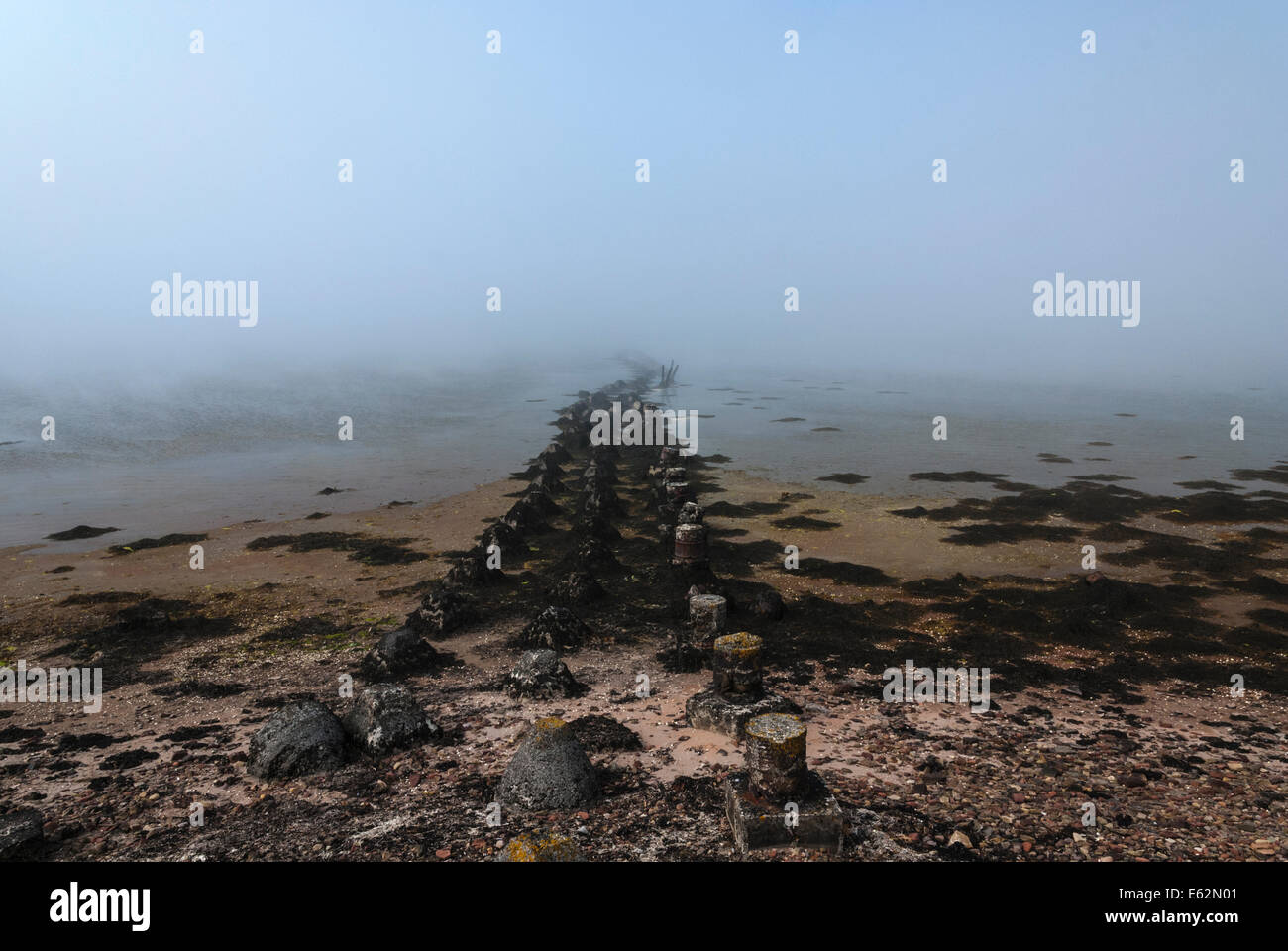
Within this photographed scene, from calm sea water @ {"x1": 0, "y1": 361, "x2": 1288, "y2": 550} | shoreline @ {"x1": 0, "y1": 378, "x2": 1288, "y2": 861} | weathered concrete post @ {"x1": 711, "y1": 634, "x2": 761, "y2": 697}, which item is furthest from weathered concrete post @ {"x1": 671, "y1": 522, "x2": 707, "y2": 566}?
calm sea water @ {"x1": 0, "y1": 361, "x2": 1288, "y2": 550}

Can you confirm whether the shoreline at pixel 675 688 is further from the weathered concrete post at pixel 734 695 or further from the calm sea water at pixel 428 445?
the calm sea water at pixel 428 445

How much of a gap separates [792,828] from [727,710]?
283 centimetres

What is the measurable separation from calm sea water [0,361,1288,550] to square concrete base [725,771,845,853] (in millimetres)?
21619

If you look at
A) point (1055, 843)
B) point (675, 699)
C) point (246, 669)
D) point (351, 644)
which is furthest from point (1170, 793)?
point (246, 669)

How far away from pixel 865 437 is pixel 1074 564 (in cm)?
2537

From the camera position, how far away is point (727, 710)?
31.9ft

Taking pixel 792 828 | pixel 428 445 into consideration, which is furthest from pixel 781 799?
pixel 428 445

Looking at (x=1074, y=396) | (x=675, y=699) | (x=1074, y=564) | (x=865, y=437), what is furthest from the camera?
(x=1074, y=396)

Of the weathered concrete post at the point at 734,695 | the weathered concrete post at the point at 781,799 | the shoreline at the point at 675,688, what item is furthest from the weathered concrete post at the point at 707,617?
the weathered concrete post at the point at 781,799

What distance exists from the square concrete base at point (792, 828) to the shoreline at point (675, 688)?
7.5 inches

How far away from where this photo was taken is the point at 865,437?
4275 cm

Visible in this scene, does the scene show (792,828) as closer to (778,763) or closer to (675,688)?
(778,763)

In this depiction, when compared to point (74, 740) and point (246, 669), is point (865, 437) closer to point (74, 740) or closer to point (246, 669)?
point (246, 669)

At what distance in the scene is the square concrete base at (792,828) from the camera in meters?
6.92
